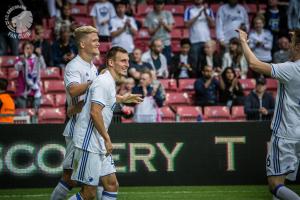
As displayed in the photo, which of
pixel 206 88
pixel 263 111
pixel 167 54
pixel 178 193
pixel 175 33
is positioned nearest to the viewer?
pixel 178 193

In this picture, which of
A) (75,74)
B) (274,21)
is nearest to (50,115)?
(75,74)

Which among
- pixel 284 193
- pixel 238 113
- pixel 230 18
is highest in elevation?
pixel 230 18

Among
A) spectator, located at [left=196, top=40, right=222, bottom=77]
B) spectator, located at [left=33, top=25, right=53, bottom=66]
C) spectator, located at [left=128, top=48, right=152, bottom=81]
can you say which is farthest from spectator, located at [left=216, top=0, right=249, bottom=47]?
spectator, located at [left=33, top=25, right=53, bottom=66]

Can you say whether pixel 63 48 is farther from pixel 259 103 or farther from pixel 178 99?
pixel 259 103

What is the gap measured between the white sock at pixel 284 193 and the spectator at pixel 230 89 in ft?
22.1

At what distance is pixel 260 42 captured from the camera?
17.1 m

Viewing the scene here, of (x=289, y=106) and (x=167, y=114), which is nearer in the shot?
(x=289, y=106)

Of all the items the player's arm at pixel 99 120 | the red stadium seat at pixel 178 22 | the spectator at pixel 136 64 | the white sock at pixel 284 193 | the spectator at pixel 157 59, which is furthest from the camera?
the red stadium seat at pixel 178 22

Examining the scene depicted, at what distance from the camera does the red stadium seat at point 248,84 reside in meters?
16.5

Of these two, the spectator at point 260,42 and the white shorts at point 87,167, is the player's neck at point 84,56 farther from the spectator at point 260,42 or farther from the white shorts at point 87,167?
the spectator at point 260,42

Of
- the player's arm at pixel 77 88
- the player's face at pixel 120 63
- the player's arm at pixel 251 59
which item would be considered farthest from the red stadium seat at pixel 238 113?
the player's face at pixel 120 63

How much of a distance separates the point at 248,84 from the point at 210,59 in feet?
3.28

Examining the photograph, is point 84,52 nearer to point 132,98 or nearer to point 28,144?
point 132,98

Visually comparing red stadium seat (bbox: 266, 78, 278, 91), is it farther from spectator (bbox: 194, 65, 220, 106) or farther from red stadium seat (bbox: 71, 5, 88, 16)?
red stadium seat (bbox: 71, 5, 88, 16)
